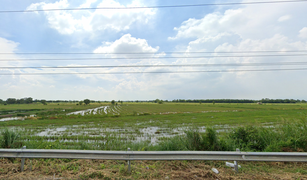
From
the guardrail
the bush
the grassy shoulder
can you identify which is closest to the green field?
the bush

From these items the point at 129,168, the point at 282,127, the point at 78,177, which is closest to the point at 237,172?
the point at 129,168

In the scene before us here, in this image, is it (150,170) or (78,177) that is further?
(150,170)

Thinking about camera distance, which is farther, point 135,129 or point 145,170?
point 135,129

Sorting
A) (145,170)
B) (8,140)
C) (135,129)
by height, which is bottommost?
(135,129)

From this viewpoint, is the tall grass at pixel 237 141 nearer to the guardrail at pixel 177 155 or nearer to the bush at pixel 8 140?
the bush at pixel 8 140

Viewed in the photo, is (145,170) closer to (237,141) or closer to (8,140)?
(237,141)

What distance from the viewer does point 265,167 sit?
4723 millimetres

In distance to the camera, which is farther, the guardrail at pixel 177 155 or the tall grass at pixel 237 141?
the tall grass at pixel 237 141

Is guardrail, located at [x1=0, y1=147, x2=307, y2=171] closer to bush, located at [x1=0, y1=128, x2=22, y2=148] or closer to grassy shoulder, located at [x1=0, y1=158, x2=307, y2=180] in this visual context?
grassy shoulder, located at [x1=0, y1=158, x2=307, y2=180]

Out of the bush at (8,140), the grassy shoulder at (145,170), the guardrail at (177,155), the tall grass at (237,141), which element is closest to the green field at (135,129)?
the tall grass at (237,141)

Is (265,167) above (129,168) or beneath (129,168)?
beneath

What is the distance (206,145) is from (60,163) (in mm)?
5407

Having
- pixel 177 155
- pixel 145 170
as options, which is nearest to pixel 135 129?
pixel 145 170

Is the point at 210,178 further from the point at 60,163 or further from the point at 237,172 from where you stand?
the point at 60,163
